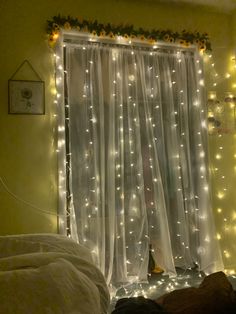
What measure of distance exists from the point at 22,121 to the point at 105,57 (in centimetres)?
94

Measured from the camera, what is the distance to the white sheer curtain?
2707mm

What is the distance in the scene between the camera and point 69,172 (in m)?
2.68

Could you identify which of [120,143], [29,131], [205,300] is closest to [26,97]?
[29,131]

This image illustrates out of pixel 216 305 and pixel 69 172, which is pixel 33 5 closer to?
pixel 69 172

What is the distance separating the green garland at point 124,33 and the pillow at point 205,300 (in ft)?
7.17

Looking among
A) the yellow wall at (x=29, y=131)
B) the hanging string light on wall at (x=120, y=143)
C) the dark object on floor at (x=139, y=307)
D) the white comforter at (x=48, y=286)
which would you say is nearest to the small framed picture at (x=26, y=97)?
the yellow wall at (x=29, y=131)

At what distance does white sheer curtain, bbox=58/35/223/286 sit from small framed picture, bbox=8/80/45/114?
24 centimetres

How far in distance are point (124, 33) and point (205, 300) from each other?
2337 mm

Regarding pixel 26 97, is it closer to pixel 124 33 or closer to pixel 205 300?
pixel 124 33

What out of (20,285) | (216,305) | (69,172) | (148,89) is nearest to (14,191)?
(69,172)

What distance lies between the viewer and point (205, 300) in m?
1.22

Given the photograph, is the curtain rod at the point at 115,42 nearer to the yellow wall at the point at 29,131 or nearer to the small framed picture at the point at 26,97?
the yellow wall at the point at 29,131

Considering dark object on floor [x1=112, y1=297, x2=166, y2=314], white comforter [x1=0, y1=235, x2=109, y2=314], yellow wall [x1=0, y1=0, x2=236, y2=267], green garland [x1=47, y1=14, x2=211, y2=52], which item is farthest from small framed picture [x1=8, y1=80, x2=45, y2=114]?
dark object on floor [x1=112, y1=297, x2=166, y2=314]

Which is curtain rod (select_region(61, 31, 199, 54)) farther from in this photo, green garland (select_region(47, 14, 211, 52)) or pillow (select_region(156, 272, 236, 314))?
pillow (select_region(156, 272, 236, 314))
